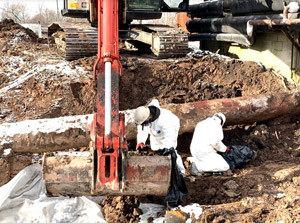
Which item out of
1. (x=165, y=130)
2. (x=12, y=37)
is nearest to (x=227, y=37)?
(x=165, y=130)

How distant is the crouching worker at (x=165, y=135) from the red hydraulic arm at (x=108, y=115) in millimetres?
790

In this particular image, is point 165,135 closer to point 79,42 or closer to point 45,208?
point 45,208

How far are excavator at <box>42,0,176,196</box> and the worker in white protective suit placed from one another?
4.68ft

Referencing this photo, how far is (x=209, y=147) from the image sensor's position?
16.8 feet

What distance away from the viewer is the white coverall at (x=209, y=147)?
5059mm

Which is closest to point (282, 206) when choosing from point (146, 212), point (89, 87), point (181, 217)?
point (181, 217)

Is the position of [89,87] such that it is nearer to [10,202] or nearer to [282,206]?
[10,202]

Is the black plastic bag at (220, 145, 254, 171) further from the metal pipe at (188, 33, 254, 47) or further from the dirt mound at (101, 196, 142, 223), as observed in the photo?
the metal pipe at (188, 33, 254, 47)

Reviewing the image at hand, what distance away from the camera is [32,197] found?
445cm

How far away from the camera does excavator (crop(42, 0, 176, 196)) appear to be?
3.51m

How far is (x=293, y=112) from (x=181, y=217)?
12.3 feet

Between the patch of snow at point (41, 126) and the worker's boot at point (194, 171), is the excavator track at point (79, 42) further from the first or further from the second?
the worker's boot at point (194, 171)

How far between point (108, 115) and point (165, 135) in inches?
57.3

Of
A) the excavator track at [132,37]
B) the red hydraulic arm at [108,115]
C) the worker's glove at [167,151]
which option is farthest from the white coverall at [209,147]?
the excavator track at [132,37]
